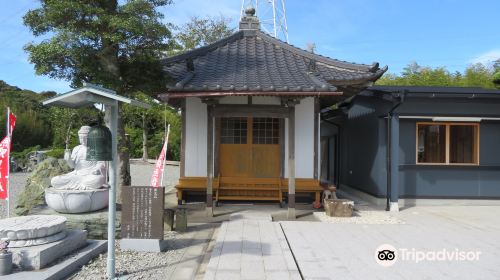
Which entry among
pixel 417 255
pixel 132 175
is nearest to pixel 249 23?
pixel 417 255

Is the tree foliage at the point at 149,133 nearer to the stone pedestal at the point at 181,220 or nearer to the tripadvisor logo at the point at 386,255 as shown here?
→ the stone pedestal at the point at 181,220

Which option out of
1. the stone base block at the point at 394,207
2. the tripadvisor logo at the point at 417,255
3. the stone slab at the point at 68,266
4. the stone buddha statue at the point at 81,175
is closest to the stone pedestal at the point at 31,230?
the stone slab at the point at 68,266

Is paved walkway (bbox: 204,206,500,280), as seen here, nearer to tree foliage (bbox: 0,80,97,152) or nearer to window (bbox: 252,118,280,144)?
window (bbox: 252,118,280,144)

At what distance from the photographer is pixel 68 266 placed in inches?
195

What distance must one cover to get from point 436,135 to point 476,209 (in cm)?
227

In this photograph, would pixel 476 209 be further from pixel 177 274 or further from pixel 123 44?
pixel 123 44

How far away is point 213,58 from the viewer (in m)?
11.1

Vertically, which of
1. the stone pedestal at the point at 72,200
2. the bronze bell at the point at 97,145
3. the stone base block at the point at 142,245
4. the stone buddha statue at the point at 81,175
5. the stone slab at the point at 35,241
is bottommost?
the stone base block at the point at 142,245

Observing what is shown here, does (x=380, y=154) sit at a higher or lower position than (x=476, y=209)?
higher

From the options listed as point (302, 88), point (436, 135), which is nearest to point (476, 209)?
point (436, 135)

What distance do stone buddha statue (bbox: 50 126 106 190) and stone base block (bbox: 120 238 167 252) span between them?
4.16 feet

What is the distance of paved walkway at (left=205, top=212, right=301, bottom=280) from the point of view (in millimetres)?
4965

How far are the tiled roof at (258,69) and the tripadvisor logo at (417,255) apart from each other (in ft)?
12.1

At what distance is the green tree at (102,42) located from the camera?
7270 millimetres
